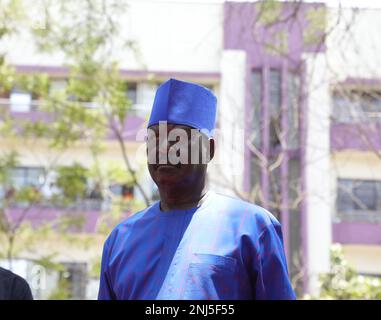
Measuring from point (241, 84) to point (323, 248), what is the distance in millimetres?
3497

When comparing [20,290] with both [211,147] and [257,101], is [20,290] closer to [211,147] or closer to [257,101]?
[211,147]

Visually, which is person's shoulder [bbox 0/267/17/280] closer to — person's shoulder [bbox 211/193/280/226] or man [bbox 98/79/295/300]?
man [bbox 98/79/295/300]

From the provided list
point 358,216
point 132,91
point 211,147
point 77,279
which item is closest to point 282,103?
point 77,279

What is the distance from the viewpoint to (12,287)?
2.39 m

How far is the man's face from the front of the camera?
1.99 m

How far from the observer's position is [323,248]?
1302 cm

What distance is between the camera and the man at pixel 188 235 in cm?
188

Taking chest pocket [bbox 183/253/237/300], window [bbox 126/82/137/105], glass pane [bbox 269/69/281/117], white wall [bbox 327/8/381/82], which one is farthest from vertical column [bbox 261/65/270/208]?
chest pocket [bbox 183/253/237/300]

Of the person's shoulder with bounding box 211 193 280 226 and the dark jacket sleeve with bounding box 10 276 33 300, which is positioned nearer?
the person's shoulder with bounding box 211 193 280 226

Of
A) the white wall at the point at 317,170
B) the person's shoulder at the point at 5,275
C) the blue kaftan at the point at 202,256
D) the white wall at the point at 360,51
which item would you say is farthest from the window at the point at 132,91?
the blue kaftan at the point at 202,256

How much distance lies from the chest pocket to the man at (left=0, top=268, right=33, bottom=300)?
76 cm

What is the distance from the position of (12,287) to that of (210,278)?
33.0 inches

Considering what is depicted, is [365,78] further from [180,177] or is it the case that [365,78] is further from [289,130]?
[180,177]
